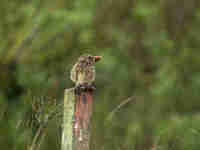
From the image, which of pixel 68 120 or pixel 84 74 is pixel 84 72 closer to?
pixel 84 74

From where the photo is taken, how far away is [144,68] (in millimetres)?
8117

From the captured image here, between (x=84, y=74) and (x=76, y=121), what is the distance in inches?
8.7

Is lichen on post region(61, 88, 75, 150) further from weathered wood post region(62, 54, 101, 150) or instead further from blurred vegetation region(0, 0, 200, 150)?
blurred vegetation region(0, 0, 200, 150)

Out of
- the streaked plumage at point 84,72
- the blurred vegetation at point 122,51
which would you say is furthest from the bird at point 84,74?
the blurred vegetation at point 122,51

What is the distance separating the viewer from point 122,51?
25.7 ft

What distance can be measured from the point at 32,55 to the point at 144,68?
2.57 metres

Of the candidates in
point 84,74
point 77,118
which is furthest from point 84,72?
point 77,118

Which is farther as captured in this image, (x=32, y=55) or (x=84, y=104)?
(x=32, y=55)

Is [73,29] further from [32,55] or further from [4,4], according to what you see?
[4,4]

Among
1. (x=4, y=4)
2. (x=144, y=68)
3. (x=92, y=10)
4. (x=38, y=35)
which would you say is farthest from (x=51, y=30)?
(x=144, y=68)

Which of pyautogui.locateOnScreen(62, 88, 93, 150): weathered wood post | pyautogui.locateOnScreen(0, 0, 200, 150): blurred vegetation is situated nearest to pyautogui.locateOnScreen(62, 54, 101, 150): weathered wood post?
pyautogui.locateOnScreen(62, 88, 93, 150): weathered wood post

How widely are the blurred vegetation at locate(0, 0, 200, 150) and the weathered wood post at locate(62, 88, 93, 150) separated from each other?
9.67ft

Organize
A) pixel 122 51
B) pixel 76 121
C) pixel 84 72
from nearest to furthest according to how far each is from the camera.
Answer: pixel 76 121 < pixel 84 72 < pixel 122 51

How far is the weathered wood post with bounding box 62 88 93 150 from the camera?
5.46 ft
